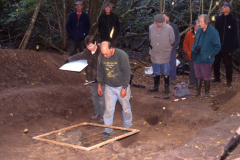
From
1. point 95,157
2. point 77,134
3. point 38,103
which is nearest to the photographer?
point 95,157

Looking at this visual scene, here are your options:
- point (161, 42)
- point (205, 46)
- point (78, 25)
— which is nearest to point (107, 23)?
point (78, 25)

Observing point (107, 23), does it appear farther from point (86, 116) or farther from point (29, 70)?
point (86, 116)

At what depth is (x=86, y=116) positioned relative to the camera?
712cm

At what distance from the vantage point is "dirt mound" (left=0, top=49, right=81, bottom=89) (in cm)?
738

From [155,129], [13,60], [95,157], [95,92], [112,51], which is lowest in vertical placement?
[155,129]

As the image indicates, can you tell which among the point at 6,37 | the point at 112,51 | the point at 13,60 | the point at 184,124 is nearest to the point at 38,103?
the point at 13,60

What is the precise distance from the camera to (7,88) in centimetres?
691

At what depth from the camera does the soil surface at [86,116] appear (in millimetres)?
4126

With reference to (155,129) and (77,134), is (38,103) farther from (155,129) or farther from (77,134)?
(155,129)

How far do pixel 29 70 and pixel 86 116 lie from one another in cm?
239

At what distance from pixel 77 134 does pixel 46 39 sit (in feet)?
21.0

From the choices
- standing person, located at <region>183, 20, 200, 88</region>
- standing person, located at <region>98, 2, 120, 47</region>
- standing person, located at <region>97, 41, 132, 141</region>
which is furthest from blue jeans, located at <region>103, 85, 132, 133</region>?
standing person, located at <region>98, 2, 120, 47</region>

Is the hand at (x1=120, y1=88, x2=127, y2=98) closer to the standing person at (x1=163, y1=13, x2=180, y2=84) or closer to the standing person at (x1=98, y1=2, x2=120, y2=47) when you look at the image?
the standing person at (x1=163, y1=13, x2=180, y2=84)

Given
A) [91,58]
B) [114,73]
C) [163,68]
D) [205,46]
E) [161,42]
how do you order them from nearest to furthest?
[114,73] → [91,58] → [205,46] → [161,42] → [163,68]
